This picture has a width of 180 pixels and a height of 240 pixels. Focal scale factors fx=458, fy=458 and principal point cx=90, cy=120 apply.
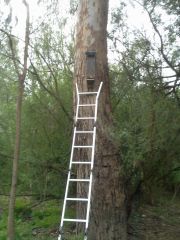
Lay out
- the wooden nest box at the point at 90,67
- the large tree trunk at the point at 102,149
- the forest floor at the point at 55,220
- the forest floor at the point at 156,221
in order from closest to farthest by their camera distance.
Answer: the large tree trunk at the point at 102,149 → the wooden nest box at the point at 90,67 → the forest floor at the point at 55,220 → the forest floor at the point at 156,221

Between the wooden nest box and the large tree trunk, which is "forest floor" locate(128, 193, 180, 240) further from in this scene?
the wooden nest box

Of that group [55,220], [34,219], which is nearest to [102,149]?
[55,220]

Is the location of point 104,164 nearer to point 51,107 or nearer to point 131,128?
point 131,128

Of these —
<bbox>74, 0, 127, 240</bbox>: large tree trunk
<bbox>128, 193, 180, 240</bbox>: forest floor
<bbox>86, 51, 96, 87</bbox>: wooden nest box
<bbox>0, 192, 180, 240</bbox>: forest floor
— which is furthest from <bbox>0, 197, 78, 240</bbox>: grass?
<bbox>86, 51, 96, 87</bbox>: wooden nest box

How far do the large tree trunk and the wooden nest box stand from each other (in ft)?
0.29

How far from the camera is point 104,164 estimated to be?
803 cm

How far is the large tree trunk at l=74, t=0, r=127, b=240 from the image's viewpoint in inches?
313

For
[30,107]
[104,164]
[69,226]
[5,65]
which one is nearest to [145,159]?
[104,164]

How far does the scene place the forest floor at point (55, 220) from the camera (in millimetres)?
8594

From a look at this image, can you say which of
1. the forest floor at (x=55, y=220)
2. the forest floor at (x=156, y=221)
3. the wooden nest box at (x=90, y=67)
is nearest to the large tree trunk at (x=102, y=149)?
the wooden nest box at (x=90, y=67)

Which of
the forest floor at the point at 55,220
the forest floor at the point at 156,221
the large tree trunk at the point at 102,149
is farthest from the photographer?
the forest floor at the point at 156,221

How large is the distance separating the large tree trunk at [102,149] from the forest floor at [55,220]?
88 cm

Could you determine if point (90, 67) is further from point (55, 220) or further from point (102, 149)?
point (55, 220)

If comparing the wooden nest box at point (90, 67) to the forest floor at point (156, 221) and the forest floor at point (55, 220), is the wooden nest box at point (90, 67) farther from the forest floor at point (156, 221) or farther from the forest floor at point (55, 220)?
the forest floor at point (156, 221)
